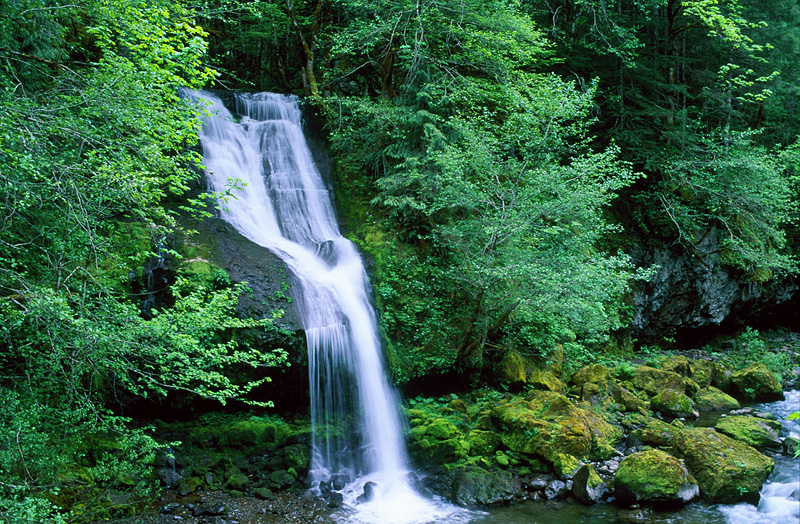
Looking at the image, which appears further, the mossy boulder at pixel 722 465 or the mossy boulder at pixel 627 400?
the mossy boulder at pixel 627 400

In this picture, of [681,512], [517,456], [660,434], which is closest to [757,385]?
[660,434]

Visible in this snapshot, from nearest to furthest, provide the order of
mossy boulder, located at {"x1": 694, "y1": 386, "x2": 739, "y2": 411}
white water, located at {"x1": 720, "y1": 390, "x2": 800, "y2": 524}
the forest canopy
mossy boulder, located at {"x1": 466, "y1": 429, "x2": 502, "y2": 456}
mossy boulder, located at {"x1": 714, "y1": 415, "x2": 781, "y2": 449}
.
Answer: the forest canopy
white water, located at {"x1": 720, "y1": 390, "x2": 800, "y2": 524}
mossy boulder, located at {"x1": 466, "y1": 429, "x2": 502, "y2": 456}
mossy boulder, located at {"x1": 714, "y1": 415, "x2": 781, "y2": 449}
mossy boulder, located at {"x1": 694, "y1": 386, "x2": 739, "y2": 411}

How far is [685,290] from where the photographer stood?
15.1 meters

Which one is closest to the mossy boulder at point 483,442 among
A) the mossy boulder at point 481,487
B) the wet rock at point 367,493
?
the mossy boulder at point 481,487

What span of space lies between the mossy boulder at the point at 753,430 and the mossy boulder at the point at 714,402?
4.28ft

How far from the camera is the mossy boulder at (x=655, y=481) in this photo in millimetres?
6477

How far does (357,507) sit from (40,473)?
3.80m

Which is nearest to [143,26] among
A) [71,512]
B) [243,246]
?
[243,246]

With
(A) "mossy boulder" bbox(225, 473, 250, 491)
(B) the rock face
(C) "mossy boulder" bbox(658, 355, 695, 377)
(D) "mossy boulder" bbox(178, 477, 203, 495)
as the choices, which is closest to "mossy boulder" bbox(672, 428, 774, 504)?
(C) "mossy boulder" bbox(658, 355, 695, 377)

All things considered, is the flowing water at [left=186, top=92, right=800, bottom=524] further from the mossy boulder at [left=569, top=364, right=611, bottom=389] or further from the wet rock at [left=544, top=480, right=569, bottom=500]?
the mossy boulder at [left=569, top=364, right=611, bottom=389]

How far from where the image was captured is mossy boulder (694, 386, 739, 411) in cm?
1022

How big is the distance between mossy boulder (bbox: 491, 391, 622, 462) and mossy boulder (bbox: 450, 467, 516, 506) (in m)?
0.65

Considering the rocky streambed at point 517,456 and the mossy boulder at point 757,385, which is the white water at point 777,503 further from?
the mossy boulder at point 757,385

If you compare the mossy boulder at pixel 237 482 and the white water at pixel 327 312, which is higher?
the white water at pixel 327 312
